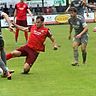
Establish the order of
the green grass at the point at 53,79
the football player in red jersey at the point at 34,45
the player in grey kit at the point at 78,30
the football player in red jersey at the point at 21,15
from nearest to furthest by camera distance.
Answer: the green grass at the point at 53,79
the football player in red jersey at the point at 34,45
the player in grey kit at the point at 78,30
the football player in red jersey at the point at 21,15

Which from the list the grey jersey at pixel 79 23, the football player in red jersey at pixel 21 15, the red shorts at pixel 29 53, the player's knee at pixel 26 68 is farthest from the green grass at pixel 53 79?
the football player in red jersey at pixel 21 15

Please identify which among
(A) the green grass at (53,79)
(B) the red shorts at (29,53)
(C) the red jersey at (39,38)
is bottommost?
(A) the green grass at (53,79)

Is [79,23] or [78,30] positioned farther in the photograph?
[78,30]

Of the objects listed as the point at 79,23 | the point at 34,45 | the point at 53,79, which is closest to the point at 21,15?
the point at 79,23

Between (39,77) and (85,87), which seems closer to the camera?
(85,87)

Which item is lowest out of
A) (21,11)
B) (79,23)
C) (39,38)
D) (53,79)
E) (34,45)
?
(53,79)

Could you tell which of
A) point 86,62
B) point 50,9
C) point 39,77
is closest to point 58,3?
point 50,9

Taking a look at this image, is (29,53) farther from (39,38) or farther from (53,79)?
(53,79)

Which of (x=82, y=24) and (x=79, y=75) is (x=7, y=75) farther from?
(x=82, y=24)

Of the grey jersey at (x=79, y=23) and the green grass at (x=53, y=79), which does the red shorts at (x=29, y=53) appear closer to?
the green grass at (x=53, y=79)

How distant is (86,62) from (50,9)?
89.3 feet

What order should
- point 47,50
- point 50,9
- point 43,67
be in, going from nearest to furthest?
point 43,67
point 47,50
point 50,9

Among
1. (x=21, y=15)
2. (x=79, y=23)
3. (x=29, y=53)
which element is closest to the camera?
(x=29, y=53)

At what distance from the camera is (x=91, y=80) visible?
12.4 meters
